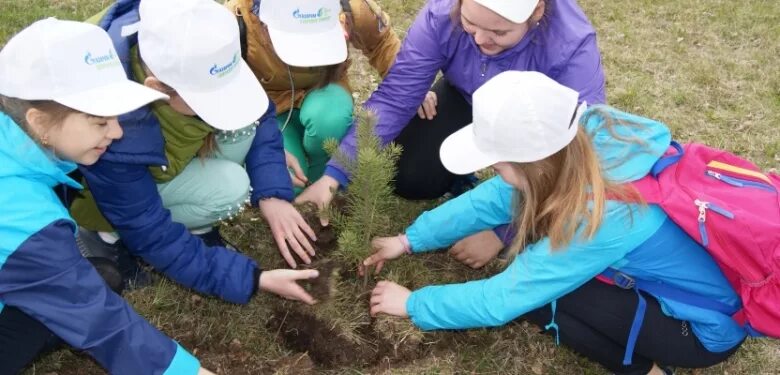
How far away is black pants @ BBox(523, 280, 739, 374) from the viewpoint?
2562 millimetres

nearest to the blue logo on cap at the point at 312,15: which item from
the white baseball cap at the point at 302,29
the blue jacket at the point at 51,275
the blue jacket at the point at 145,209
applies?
the white baseball cap at the point at 302,29

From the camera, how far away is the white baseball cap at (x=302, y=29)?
8.92 ft

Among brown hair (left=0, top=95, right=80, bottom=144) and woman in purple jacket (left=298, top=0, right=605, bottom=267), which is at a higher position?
brown hair (left=0, top=95, right=80, bottom=144)

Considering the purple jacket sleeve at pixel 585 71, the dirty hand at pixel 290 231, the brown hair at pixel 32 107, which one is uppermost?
the brown hair at pixel 32 107

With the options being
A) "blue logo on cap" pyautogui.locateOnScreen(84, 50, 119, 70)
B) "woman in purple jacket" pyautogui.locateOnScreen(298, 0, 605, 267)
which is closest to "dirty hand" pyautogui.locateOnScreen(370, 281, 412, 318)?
"woman in purple jacket" pyautogui.locateOnScreen(298, 0, 605, 267)

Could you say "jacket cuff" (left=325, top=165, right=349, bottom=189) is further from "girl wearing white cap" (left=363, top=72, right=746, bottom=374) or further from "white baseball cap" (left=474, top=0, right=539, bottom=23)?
"white baseball cap" (left=474, top=0, right=539, bottom=23)

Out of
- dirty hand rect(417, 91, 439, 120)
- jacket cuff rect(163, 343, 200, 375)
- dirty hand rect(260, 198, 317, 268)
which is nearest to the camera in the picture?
jacket cuff rect(163, 343, 200, 375)

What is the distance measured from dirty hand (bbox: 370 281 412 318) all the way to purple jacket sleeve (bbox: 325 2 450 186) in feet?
1.73

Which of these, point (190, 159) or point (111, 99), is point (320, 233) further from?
point (111, 99)

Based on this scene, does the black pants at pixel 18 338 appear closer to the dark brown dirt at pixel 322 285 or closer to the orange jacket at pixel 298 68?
the dark brown dirt at pixel 322 285

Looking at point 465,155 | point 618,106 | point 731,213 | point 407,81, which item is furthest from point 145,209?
point 618,106

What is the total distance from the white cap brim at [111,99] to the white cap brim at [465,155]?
2.94 ft

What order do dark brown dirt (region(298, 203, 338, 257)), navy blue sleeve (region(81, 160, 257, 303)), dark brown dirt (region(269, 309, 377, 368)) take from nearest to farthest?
navy blue sleeve (region(81, 160, 257, 303))
dark brown dirt (region(269, 309, 377, 368))
dark brown dirt (region(298, 203, 338, 257))

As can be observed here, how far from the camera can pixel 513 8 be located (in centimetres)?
253
